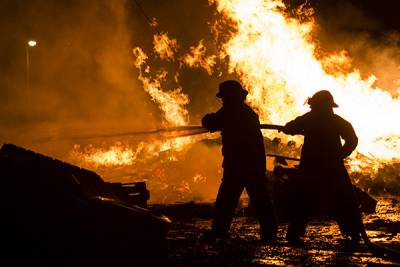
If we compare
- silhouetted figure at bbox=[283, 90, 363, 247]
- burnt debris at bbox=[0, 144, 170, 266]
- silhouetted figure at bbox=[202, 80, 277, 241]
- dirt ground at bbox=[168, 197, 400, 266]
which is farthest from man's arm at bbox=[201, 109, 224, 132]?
burnt debris at bbox=[0, 144, 170, 266]

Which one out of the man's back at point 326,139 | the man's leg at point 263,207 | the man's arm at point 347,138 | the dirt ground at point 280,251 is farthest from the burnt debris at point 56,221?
the man's arm at point 347,138

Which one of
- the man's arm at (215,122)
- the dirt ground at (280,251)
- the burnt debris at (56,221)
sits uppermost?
the man's arm at (215,122)

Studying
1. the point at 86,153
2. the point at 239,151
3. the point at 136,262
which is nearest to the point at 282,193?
the point at 239,151

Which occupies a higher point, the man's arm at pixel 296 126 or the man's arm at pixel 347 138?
the man's arm at pixel 296 126

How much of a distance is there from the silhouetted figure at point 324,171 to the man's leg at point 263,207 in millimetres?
245

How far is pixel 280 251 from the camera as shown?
4312 mm

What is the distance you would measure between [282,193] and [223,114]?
366cm

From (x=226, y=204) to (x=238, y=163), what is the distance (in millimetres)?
563

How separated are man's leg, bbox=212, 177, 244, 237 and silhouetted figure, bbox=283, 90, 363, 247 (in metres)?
0.77

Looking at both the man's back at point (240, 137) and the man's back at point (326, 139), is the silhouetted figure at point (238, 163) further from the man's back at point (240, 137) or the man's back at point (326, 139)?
the man's back at point (326, 139)

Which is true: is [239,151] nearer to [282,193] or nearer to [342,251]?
[342,251]

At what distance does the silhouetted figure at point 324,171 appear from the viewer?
5.06 meters

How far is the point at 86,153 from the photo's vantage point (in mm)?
23203

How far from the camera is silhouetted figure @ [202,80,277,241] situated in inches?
209
